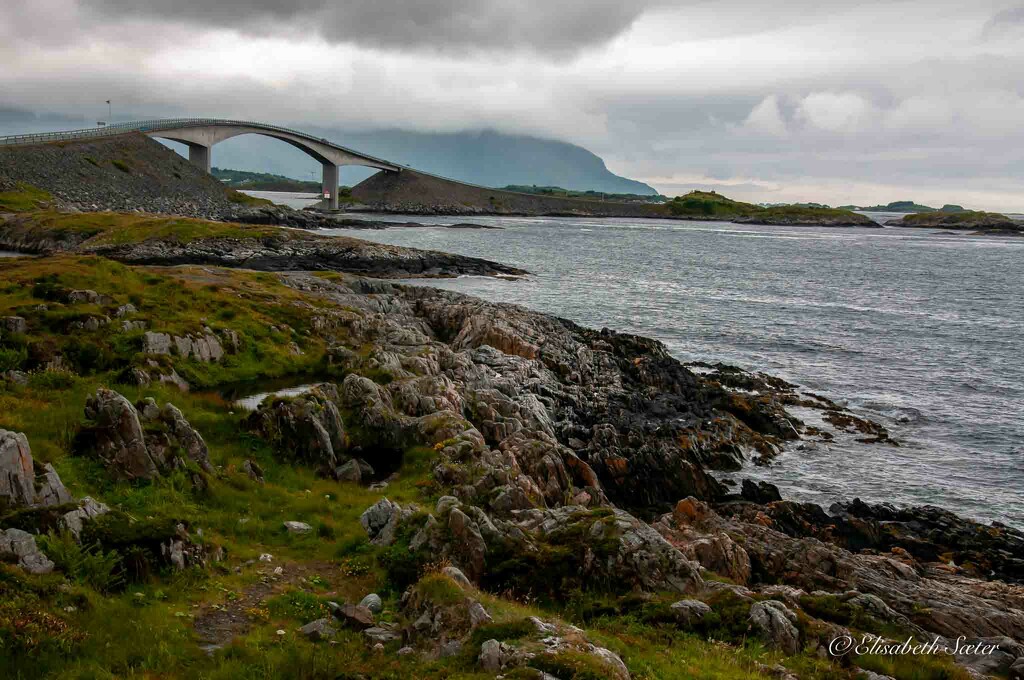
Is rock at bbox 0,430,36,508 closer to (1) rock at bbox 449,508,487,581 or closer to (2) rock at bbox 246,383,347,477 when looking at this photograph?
(2) rock at bbox 246,383,347,477

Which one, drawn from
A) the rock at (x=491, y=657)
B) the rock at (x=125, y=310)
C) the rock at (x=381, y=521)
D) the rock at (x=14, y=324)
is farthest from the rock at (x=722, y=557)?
the rock at (x=125, y=310)

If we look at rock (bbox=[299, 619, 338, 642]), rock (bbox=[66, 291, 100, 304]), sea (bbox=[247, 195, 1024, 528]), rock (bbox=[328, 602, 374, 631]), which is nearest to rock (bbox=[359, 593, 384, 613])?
rock (bbox=[328, 602, 374, 631])

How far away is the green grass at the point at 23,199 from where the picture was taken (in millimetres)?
93188

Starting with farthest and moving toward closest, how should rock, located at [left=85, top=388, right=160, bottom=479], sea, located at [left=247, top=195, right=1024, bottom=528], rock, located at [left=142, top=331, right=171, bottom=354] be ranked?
sea, located at [left=247, top=195, right=1024, bottom=528] → rock, located at [left=142, top=331, right=171, bottom=354] → rock, located at [left=85, top=388, right=160, bottom=479]

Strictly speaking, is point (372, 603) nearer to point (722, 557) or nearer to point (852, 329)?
point (722, 557)

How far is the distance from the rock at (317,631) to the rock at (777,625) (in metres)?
7.80

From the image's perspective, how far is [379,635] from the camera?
1249cm

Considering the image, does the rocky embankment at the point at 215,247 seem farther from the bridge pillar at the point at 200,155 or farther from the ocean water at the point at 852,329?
the bridge pillar at the point at 200,155

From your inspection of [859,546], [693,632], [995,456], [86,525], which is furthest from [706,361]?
[86,525]

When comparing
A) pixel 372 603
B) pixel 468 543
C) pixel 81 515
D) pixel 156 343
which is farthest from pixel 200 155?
pixel 372 603

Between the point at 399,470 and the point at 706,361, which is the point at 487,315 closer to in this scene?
the point at 706,361

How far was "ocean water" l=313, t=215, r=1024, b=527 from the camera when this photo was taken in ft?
108

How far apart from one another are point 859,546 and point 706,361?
89.8ft

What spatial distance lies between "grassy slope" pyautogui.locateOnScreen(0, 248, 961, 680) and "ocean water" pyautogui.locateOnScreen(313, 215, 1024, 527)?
18.4 metres
